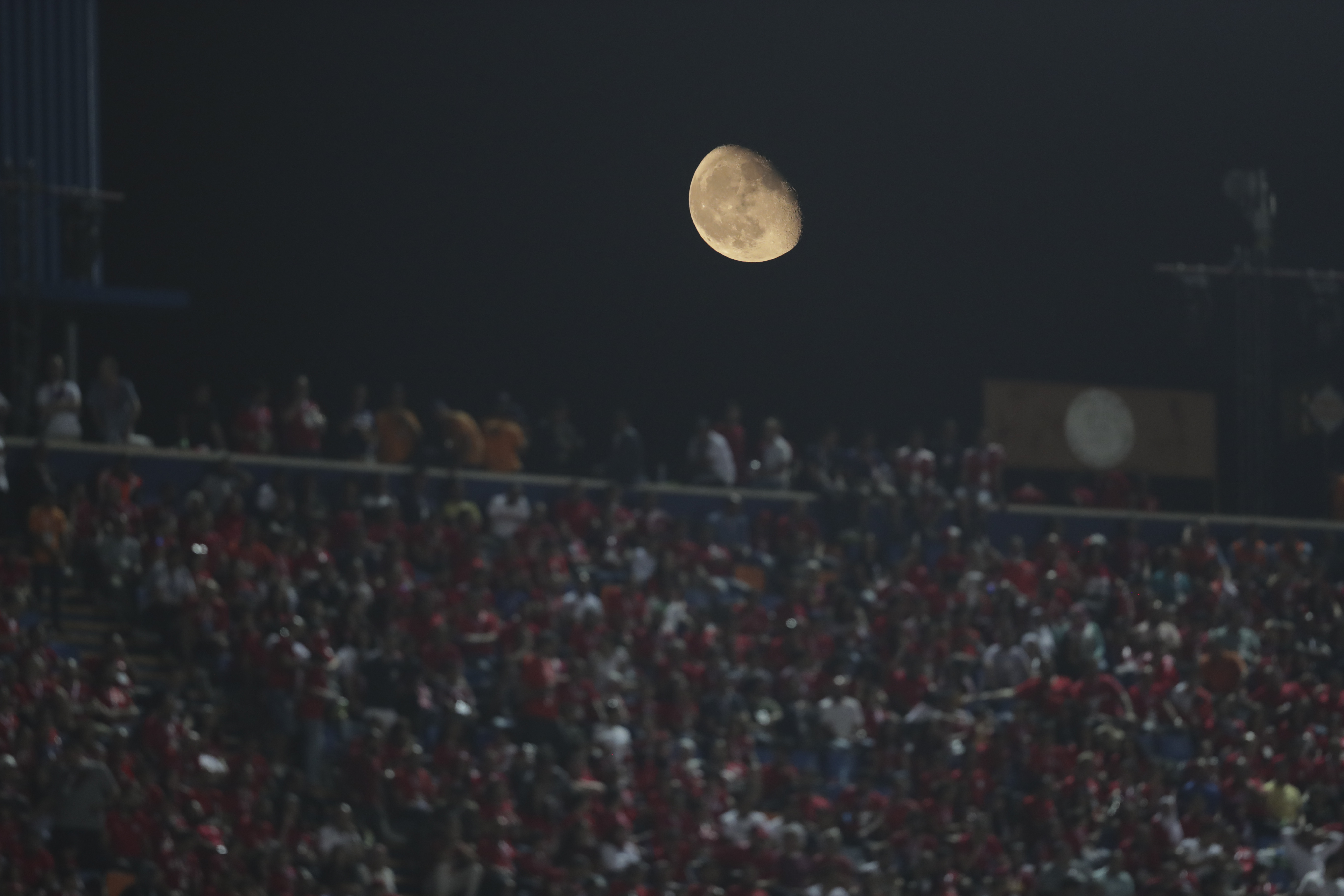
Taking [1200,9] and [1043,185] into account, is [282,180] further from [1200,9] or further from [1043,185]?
[1200,9]

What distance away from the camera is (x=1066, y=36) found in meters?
29.7

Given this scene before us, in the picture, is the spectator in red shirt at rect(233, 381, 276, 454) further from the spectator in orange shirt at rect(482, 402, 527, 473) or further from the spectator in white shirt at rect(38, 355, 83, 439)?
→ the spectator in orange shirt at rect(482, 402, 527, 473)

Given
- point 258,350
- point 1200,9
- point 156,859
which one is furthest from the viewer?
point 1200,9

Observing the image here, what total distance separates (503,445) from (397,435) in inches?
43.1

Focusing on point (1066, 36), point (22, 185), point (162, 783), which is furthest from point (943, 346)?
point (162, 783)

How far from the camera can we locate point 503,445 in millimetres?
22641

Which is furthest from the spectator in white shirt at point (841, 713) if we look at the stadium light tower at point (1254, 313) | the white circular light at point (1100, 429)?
the white circular light at point (1100, 429)

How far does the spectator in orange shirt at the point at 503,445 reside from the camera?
74.1 ft

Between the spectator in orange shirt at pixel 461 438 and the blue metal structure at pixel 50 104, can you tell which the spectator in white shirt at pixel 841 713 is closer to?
the spectator in orange shirt at pixel 461 438

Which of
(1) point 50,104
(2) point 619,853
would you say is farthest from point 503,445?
(1) point 50,104

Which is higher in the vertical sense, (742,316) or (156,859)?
(742,316)

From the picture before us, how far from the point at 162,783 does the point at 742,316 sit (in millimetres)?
13938

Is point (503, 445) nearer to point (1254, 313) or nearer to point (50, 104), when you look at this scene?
point (50, 104)

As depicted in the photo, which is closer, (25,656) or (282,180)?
(25,656)
